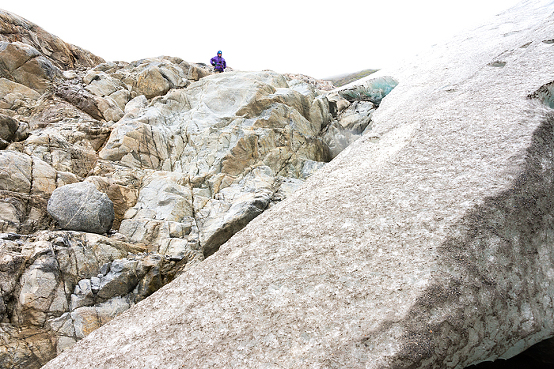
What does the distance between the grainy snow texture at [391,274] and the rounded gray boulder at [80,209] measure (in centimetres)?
800

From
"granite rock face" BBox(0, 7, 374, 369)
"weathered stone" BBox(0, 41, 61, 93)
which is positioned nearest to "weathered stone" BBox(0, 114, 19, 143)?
"granite rock face" BBox(0, 7, 374, 369)

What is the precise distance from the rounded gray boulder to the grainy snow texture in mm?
7998

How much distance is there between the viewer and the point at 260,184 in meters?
18.6

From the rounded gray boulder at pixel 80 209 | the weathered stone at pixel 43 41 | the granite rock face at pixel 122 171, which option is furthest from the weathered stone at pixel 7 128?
the weathered stone at pixel 43 41

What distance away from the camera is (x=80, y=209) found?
1340 cm

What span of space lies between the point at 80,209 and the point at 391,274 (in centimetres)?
1408

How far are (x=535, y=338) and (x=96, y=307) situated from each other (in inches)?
560

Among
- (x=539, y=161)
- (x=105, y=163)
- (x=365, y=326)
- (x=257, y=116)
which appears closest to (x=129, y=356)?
(x=365, y=326)

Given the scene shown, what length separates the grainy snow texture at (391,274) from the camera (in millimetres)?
5270

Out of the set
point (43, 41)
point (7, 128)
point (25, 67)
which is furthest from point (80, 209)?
point (43, 41)

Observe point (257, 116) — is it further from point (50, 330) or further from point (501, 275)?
point (501, 275)

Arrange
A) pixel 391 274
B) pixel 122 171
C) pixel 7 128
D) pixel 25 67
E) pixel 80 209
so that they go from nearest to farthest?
1. pixel 391 274
2. pixel 80 209
3. pixel 7 128
4. pixel 122 171
5. pixel 25 67

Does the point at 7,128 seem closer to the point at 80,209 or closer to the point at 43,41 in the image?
the point at 80,209

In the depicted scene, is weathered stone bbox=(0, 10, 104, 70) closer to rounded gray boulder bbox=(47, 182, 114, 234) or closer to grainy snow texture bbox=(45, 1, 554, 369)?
rounded gray boulder bbox=(47, 182, 114, 234)
